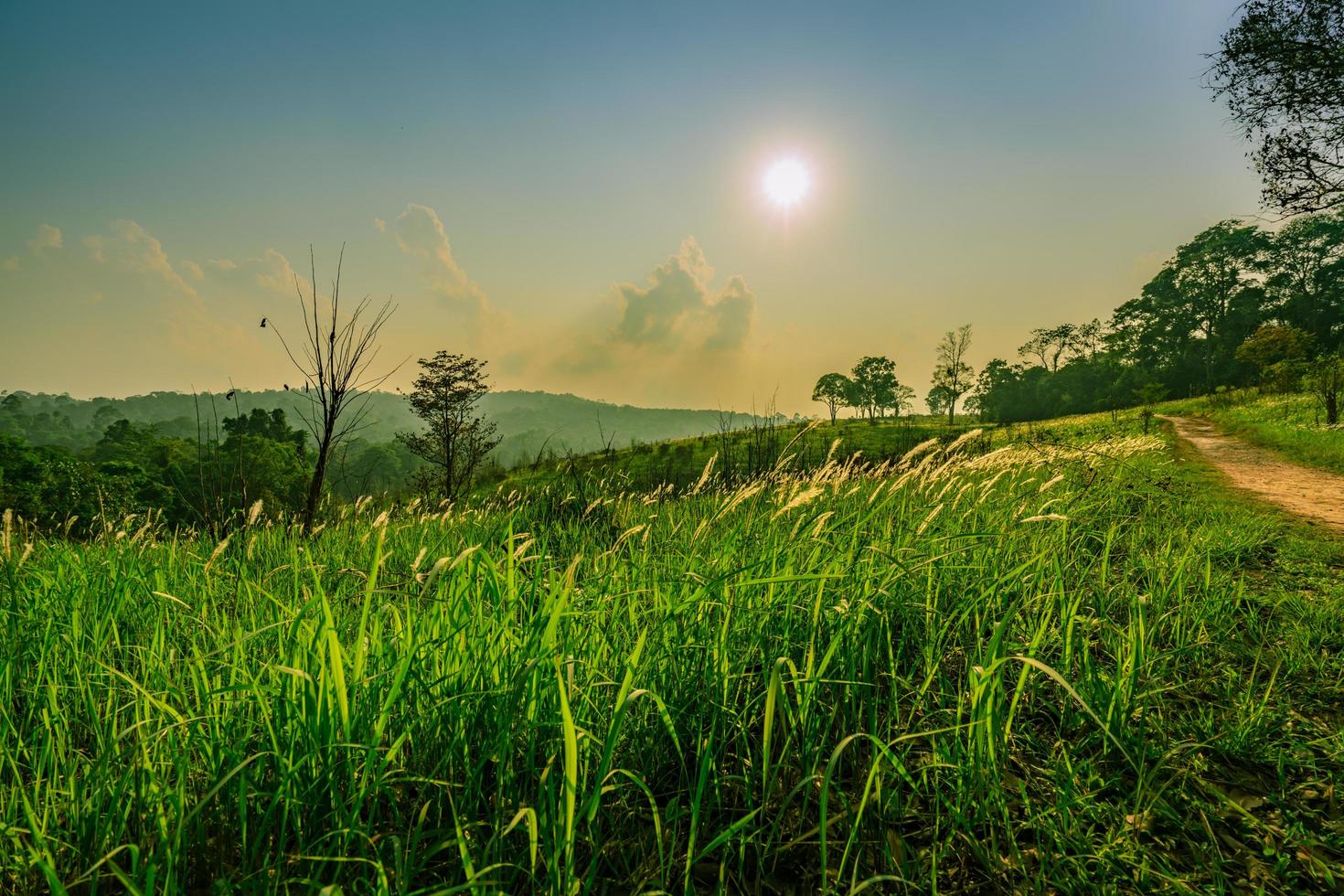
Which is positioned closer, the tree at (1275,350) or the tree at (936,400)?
the tree at (1275,350)

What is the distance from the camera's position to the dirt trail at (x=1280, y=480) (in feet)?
21.8

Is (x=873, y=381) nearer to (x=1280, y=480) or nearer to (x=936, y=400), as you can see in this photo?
(x=936, y=400)

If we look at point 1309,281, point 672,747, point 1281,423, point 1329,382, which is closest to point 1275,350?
point 1281,423

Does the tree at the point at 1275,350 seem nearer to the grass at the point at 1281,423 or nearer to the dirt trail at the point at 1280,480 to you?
the grass at the point at 1281,423

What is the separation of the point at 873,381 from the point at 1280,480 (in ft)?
267

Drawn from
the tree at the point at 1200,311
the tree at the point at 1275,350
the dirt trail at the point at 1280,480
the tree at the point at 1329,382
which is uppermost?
the tree at the point at 1200,311

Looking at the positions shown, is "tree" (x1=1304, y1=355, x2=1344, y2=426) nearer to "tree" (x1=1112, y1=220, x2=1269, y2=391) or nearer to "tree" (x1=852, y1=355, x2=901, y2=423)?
"tree" (x1=1112, y1=220, x2=1269, y2=391)

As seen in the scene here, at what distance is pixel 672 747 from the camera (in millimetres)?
1755

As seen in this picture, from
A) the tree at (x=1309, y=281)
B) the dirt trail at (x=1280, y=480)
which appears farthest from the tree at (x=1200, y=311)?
the dirt trail at (x=1280, y=480)

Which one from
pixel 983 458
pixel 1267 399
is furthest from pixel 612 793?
pixel 1267 399

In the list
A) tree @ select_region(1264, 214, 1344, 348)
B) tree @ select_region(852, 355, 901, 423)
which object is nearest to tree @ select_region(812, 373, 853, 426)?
tree @ select_region(852, 355, 901, 423)

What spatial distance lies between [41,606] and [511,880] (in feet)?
11.6

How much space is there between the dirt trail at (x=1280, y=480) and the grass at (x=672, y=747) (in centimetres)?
607

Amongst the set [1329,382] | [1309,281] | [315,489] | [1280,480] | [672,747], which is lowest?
[1280,480]
